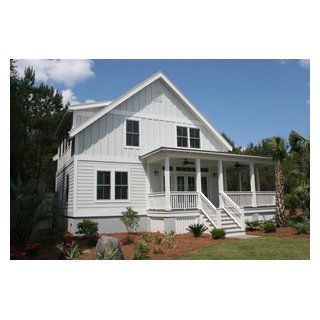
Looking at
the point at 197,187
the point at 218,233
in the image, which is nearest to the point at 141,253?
the point at 218,233

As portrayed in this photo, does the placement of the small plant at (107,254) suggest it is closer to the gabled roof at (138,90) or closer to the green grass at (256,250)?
the green grass at (256,250)

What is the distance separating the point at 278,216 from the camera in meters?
15.4

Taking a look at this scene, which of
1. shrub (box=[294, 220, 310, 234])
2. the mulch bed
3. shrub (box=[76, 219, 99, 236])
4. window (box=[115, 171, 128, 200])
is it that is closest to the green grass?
the mulch bed

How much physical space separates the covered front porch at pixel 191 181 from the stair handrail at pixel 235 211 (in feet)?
0.12

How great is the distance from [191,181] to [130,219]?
464 centimetres

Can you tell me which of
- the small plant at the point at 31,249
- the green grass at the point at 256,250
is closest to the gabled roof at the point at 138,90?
the small plant at the point at 31,249

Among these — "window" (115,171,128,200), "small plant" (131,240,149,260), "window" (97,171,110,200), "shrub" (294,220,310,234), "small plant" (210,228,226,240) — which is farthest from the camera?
"window" (115,171,128,200)

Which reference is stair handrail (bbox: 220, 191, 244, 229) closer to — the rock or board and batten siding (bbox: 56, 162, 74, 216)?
the rock

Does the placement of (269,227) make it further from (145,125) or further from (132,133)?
(132,133)

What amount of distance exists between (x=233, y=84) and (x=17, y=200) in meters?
8.42

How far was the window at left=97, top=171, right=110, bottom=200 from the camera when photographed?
1412 centimetres

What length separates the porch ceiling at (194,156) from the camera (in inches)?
541

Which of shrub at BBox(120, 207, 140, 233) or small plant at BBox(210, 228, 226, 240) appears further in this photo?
shrub at BBox(120, 207, 140, 233)

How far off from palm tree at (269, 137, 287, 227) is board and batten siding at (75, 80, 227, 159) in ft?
11.8
